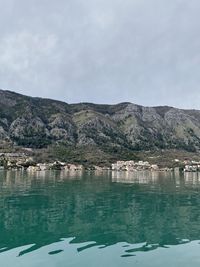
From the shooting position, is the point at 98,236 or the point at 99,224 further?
the point at 99,224

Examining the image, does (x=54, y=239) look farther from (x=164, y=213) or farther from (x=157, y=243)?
(x=164, y=213)

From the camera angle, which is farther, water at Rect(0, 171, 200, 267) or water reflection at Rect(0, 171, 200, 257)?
water reflection at Rect(0, 171, 200, 257)

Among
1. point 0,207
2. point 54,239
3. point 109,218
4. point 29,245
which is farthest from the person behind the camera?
point 0,207

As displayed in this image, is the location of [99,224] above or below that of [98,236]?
above

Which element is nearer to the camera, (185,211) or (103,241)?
(103,241)

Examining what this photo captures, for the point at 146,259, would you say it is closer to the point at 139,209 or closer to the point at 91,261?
the point at 91,261

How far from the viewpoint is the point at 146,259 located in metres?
26.0

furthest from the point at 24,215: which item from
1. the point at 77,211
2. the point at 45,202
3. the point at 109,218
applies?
the point at 45,202

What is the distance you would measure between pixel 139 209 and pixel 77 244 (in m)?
23.8

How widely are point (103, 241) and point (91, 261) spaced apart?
6.38m

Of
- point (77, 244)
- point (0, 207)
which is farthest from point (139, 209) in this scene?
point (77, 244)

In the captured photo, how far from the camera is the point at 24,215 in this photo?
45938 mm

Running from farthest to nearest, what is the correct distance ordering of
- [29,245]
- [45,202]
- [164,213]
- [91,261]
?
1. [45,202]
2. [164,213]
3. [29,245]
4. [91,261]

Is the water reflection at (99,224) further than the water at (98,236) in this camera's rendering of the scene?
Yes
